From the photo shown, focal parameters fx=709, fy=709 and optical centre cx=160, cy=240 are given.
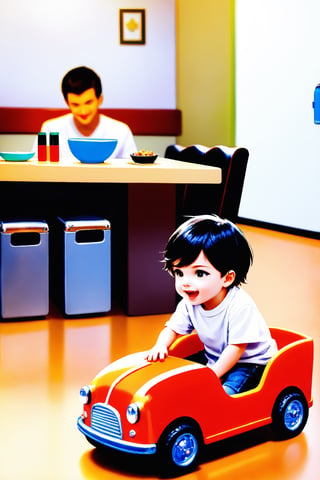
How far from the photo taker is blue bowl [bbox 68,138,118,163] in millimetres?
3129

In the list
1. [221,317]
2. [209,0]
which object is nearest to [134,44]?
[209,0]

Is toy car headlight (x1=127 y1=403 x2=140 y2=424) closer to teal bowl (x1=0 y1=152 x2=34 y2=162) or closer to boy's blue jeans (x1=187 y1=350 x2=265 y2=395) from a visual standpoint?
boy's blue jeans (x1=187 y1=350 x2=265 y2=395)

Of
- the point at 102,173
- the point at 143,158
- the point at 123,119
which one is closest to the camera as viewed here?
the point at 102,173

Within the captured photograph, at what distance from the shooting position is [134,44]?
5891 millimetres

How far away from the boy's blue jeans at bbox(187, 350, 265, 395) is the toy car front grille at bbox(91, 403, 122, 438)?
33cm

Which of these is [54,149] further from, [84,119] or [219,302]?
[219,302]

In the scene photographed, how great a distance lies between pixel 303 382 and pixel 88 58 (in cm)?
444

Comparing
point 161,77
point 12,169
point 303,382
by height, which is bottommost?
point 303,382

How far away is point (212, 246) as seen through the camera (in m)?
1.80

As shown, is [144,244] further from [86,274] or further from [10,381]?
[10,381]

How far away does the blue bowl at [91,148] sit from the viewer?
313cm

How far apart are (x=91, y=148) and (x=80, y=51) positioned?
2933mm

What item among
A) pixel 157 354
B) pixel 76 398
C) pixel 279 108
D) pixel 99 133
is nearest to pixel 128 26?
pixel 279 108

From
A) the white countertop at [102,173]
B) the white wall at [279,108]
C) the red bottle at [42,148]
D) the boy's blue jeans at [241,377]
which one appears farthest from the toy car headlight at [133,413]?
the white wall at [279,108]
